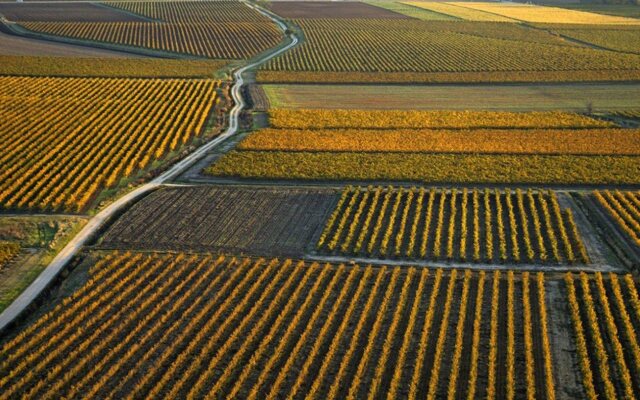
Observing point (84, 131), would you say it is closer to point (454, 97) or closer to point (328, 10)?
point (454, 97)

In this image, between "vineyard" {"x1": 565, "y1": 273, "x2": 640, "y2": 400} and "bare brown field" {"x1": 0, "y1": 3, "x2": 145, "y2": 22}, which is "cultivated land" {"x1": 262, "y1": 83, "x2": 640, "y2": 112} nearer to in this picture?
"vineyard" {"x1": 565, "y1": 273, "x2": 640, "y2": 400}

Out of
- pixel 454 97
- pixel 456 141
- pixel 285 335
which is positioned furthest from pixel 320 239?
pixel 454 97

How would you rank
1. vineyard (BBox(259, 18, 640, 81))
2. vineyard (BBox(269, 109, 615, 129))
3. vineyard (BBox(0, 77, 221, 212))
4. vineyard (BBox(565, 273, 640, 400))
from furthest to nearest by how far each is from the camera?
vineyard (BBox(259, 18, 640, 81))
vineyard (BBox(269, 109, 615, 129))
vineyard (BBox(0, 77, 221, 212))
vineyard (BBox(565, 273, 640, 400))

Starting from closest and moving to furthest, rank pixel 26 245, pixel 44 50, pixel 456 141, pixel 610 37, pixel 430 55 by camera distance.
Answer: pixel 26 245, pixel 456 141, pixel 430 55, pixel 44 50, pixel 610 37

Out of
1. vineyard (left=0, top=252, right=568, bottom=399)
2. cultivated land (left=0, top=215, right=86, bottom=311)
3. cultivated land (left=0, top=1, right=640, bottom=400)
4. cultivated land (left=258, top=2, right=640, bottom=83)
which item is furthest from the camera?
cultivated land (left=258, top=2, right=640, bottom=83)

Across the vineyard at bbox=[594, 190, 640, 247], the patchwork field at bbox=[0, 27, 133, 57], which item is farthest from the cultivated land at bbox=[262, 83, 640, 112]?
the patchwork field at bbox=[0, 27, 133, 57]
